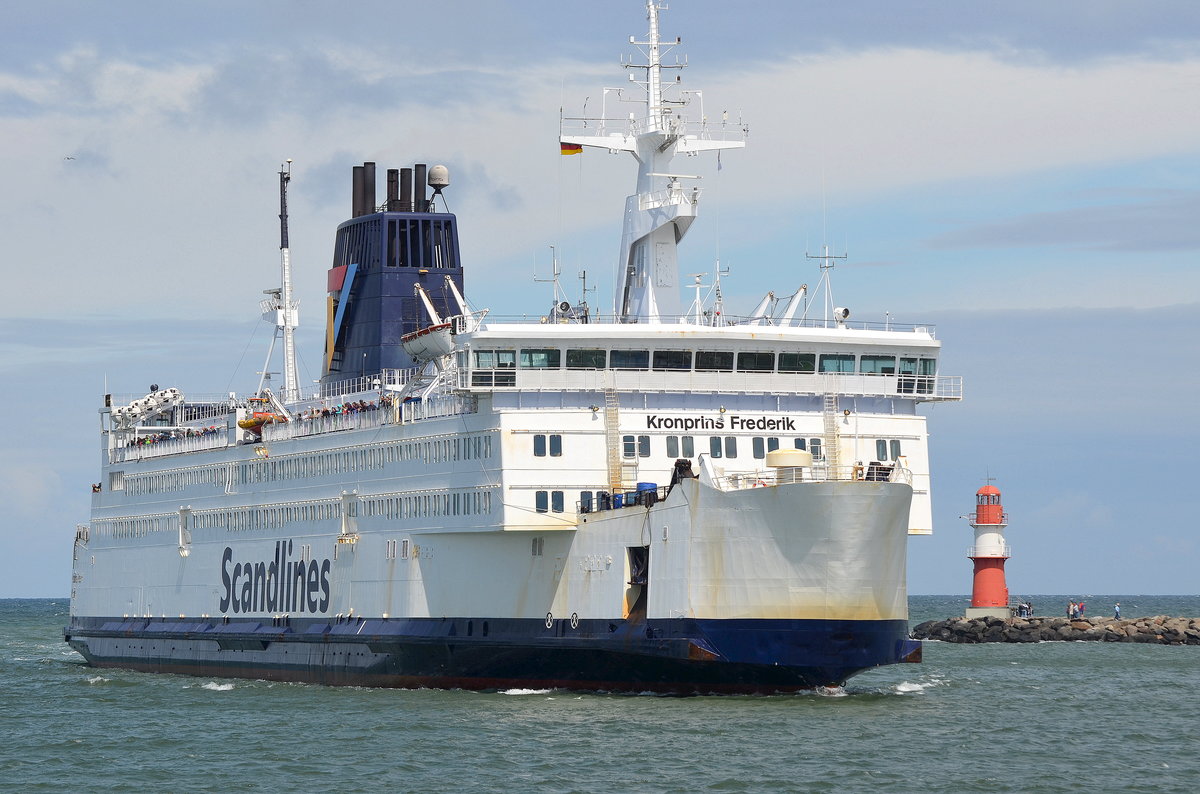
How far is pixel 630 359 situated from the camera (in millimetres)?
40094

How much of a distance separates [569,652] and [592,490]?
3403 millimetres

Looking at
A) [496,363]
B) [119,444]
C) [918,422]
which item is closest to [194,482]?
[119,444]

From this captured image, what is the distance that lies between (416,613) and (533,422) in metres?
6.19

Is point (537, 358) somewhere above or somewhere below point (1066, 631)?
above

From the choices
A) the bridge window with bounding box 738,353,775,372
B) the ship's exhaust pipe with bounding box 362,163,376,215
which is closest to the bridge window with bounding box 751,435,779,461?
the bridge window with bounding box 738,353,775,372

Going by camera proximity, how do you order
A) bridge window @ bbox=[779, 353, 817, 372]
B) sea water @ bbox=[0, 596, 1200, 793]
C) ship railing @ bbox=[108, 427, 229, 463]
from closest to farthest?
sea water @ bbox=[0, 596, 1200, 793], bridge window @ bbox=[779, 353, 817, 372], ship railing @ bbox=[108, 427, 229, 463]

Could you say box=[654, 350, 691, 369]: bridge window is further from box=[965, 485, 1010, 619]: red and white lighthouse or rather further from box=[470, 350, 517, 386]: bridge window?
box=[965, 485, 1010, 619]: red and white lighthouse

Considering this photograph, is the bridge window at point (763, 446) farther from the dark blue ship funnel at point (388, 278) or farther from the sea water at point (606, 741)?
the dark blue ship funnel at point (388, 278)

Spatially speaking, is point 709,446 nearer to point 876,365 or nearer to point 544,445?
point 544,445

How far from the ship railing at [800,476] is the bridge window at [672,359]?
292 centimetres

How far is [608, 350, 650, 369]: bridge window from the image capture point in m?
40.1

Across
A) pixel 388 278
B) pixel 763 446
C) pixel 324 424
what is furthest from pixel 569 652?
pixel 388 278

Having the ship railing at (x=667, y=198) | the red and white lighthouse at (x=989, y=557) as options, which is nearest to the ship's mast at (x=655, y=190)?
the ship railing at (x=667, y=198)

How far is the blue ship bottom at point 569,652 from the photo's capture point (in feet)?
119
